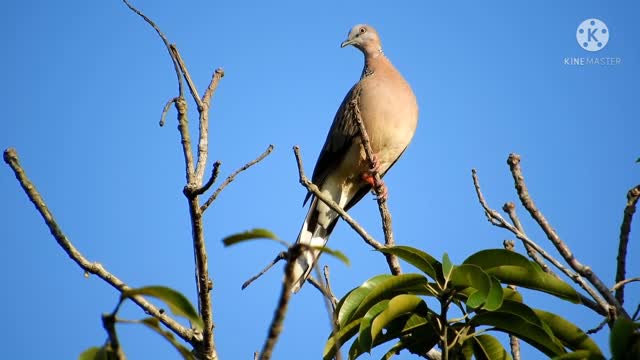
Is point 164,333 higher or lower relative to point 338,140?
lower

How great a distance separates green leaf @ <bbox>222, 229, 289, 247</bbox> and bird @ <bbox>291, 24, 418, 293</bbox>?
398 cm

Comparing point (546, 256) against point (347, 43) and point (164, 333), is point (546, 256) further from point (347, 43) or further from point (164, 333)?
point (347, 43)

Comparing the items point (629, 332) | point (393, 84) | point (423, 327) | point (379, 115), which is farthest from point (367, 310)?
point (393, 84)

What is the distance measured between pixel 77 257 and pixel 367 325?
101 centimetres

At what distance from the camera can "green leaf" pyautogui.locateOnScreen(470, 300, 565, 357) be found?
6.24 feet

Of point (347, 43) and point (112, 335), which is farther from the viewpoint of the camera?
point (347, 43)

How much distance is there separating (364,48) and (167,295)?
5.46 m

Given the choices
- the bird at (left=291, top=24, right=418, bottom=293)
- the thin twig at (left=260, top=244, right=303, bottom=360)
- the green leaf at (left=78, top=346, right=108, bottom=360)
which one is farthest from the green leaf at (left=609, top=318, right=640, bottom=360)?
the bird at (left=291, top=24, right=418, bottom=293)

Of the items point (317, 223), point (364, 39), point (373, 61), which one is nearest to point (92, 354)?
point (317, 223)

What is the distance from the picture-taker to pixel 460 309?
6.85ft

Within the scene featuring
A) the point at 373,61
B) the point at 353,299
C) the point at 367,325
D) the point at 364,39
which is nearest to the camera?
the point at 367,325

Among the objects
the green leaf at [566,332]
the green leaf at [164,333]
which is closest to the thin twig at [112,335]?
the green leaf at [164,333]

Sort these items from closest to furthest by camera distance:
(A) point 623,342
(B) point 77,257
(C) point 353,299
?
(A) point 623,342
(C) point 353,299
(B) point 77,257

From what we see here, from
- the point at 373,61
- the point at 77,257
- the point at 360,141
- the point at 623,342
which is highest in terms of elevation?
the point at 373,61
